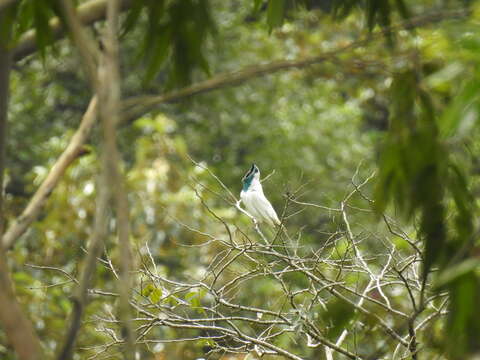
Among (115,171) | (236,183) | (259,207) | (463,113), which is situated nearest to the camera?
(115,171)

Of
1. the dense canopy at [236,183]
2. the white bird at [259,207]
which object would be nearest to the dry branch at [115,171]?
the dense canopy at [236,183]

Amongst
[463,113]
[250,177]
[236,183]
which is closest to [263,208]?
[250,177]

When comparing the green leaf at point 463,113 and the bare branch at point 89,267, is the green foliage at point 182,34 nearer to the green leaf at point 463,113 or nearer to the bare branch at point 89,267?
the green leaf at point 463,113

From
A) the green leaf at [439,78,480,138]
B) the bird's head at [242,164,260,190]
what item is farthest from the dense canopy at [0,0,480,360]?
the bird's head at [242,164,260,190]

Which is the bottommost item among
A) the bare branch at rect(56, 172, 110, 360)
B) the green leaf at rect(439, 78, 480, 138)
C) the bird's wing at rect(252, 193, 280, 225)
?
the bird's wing at rect(252, 193, 280, 225)

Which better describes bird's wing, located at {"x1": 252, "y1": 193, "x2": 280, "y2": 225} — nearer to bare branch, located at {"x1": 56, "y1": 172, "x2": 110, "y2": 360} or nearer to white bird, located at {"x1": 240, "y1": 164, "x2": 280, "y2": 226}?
white bird, located at {"x1": 240, "y1": 164, "x2": 280, "y2": 226}

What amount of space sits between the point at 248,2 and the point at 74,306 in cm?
603

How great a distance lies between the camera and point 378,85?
8.12m

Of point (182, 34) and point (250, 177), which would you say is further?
point (250, 177)

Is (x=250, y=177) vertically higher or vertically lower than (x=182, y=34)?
lower

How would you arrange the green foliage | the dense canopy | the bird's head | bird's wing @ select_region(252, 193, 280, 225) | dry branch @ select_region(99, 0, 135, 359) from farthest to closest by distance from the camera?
the bird's head
bird's wing @ select_region(252, 193, 280, 225)
the green foliage
the dense canopy
dry branch @ select_region(99, 0, 135, 359)

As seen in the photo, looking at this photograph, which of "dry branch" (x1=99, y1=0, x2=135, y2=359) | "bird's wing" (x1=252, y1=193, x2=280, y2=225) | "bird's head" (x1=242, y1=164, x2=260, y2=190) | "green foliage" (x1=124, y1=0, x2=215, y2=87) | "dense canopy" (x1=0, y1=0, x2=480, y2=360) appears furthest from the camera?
"bird's head" (x1=242, y1=164, x2=260, y2=190)

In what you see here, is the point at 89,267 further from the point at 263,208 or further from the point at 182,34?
the point at 263,208

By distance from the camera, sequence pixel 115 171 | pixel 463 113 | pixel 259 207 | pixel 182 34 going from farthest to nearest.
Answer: pixel 259 207 → pixel 182 34 → pixel 463 113 → pixel 115 171
